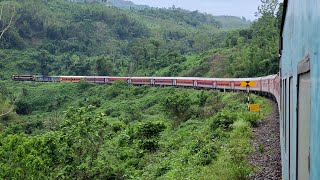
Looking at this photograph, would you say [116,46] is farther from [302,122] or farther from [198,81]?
[302,122]

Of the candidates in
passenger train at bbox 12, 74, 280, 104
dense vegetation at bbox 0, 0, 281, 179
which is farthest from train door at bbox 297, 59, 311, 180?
passenger train at bbox 12, 74, 280, 104

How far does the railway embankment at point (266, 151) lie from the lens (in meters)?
8.23

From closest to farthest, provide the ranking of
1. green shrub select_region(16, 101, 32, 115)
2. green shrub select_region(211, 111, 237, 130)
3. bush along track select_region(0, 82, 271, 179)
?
bush along track select_region(0, 82, 271, 179) < green shrub select_region(211, 111, 237, 130) < green shrub select_region(16, 101, 32, 115)

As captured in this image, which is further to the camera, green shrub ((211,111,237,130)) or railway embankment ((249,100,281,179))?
green shrub ((211,111,237,130))

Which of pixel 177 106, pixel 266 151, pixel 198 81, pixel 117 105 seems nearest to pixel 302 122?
pixel 266 151

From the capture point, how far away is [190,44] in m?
86.2

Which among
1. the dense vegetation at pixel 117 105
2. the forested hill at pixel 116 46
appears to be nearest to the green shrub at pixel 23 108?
the dense vegetation at pixel 117 105

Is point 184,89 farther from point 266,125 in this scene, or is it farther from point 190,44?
point 190,44

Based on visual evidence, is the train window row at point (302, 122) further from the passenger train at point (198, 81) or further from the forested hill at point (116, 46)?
the forested hill at point (116, 46)

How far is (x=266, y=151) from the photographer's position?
1003 centimetres

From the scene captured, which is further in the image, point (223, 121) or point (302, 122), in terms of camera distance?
point (223, 121)

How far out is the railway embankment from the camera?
8.23 meters

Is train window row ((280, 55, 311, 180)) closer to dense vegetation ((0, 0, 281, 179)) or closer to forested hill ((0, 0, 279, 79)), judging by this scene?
dense vegetation ((0, 0, 281, 179))

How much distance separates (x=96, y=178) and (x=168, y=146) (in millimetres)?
4332
